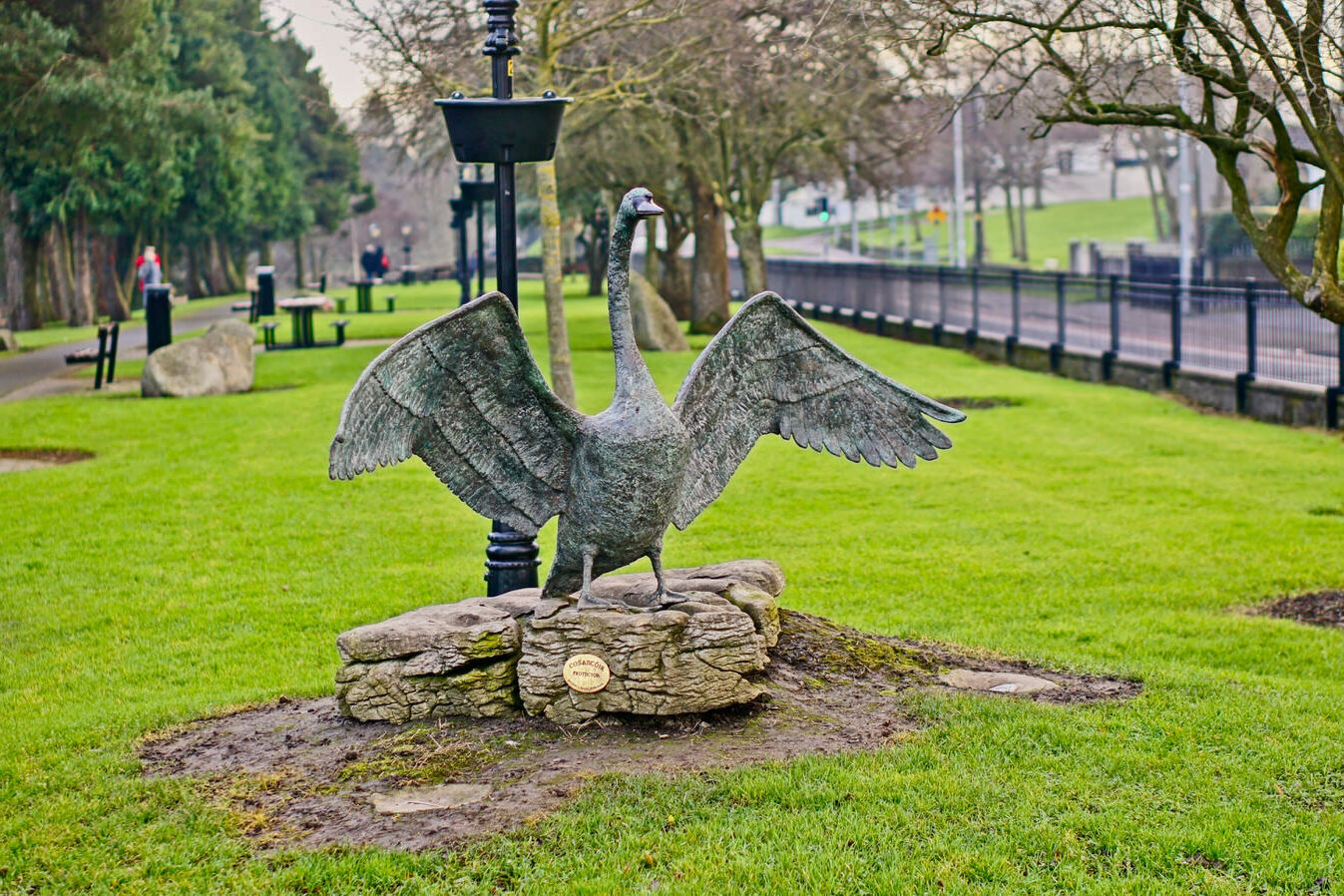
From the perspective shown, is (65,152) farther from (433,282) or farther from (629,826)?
(433,282)

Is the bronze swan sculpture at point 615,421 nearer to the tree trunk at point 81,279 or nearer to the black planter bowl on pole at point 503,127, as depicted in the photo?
the black planter bowl on pole at point 503,127

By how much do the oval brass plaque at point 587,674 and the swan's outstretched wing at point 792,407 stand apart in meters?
0.78

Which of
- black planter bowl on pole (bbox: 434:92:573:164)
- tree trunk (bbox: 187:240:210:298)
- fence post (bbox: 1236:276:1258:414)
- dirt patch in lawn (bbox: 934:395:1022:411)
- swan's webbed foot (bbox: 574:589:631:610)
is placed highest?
tree trunk (bbox: 187:240:210:298)

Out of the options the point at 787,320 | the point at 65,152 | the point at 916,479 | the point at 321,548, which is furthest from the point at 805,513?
the point at 65,152

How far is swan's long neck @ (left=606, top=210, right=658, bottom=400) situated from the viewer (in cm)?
603

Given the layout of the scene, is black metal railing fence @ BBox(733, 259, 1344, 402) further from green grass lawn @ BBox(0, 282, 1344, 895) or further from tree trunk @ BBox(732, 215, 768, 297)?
tree trunk @ BBox(732, 215, 768, 297)

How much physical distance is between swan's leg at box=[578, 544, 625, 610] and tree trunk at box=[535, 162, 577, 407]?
8.62 m

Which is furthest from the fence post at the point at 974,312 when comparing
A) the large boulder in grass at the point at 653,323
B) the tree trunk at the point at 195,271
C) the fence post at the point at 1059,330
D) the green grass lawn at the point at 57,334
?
the tree trunk at the point at 195,271

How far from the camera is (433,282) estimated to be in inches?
2660

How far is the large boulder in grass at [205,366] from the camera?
20.0m

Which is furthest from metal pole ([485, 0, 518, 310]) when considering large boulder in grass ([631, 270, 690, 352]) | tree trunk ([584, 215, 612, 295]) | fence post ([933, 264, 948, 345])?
tree trunk ([584, 215, 612, 295])

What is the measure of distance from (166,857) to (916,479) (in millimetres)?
9790

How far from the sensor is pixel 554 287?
15.7 m

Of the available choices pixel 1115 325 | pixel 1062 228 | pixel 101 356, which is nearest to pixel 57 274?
pixel 101 356
